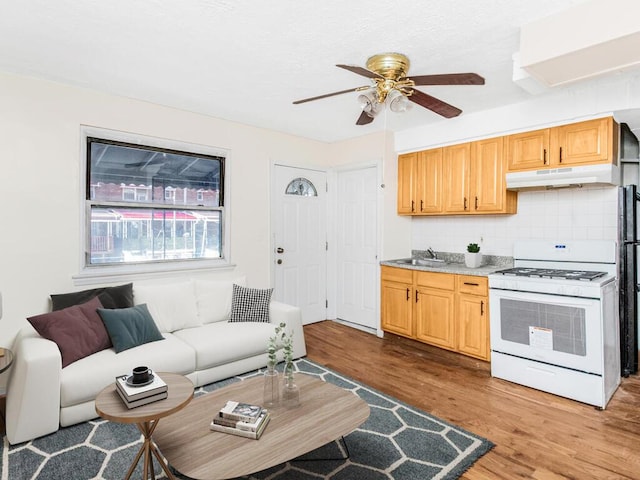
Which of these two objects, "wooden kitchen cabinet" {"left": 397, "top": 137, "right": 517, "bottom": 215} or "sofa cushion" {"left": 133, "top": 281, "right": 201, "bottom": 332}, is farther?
"wooden kitchen cabinet" {"left": 397, "top": 137, "right": 517, "bottom": 215}

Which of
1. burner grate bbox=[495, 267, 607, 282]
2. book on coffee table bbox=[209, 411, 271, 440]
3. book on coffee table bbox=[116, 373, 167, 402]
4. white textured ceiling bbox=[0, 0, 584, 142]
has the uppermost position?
white textured ceiling bbox=[0, 0, 584, 142]

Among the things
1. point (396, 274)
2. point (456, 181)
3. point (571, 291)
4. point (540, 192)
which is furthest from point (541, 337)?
point (456, 181)

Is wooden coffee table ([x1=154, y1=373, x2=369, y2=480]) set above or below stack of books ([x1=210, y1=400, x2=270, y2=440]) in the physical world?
below

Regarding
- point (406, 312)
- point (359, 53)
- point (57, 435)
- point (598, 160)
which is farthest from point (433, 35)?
point (57, 435)

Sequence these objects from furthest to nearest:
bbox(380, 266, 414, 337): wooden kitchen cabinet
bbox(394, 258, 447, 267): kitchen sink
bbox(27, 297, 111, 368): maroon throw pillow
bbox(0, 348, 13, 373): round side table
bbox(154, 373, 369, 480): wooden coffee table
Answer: bbox(394, 258, 447, 267): kitchen sink → bbox(380, 266, 414, 337): wooden kitchen cabinet → bbox(27, 297, 111, 368): maroon throw pillow → bbox(0, 348, 13, 373): round side table → bbox(154, 373, 369, 480): wooden coffee table

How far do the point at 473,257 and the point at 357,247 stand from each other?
153 cm

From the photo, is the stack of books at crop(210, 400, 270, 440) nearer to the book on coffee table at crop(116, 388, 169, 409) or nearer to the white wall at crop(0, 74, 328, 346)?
the book on coffee table at crop(116, 388, 169, 409)

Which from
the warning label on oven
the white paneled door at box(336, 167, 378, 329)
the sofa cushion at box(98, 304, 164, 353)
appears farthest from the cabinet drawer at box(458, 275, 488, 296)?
the sofa cushion at box(98, 304, 164, 353)

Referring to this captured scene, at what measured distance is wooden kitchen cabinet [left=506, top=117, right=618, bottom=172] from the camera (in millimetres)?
3068

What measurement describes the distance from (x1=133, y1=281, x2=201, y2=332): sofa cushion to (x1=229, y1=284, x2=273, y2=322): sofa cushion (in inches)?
14.5

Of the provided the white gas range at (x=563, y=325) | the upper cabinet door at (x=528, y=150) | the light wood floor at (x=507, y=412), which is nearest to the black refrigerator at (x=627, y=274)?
the white gas range at (x=563, y=325)

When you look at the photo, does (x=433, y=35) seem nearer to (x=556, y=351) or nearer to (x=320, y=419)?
(x=320, y=419)

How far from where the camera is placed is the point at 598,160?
10.2 ft

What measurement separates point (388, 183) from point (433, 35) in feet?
7.78
